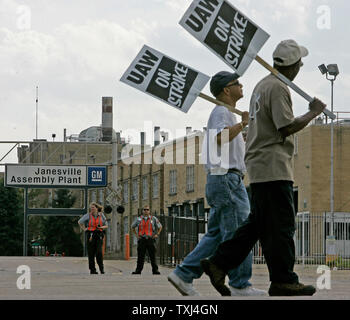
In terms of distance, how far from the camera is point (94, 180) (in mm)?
50094

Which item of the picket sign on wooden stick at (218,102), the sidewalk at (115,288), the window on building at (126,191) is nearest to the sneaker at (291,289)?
the sidewalk at (115,288)

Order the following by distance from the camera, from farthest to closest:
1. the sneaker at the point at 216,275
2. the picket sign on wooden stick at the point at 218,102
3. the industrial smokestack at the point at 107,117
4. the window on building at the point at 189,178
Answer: the industrial smokestack at the point at 107,117, the window on building at the point at 189,178, the picket sign on wooden stick at the point at 218,102, the sneaker at the point at 216,275

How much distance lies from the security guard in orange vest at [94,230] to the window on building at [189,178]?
142ft

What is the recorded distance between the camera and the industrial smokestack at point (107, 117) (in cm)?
7575

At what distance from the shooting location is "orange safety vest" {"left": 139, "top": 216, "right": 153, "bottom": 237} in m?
22.5

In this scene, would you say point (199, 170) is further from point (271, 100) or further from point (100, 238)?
point (271, 100)

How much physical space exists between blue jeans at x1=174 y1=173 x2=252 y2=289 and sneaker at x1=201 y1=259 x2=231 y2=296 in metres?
0.38

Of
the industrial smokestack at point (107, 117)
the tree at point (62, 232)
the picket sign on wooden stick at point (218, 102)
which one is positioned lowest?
the tree at point (62, 232)

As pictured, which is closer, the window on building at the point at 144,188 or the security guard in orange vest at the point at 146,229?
the security guard in orange vest at the point at 146,229

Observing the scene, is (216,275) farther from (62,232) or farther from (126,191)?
(62,232)

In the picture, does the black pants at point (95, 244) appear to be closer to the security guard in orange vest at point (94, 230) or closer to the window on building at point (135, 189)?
the security guard in orange vest at point (94, 230)

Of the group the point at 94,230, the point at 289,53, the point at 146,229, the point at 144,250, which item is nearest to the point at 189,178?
the point at 146,229

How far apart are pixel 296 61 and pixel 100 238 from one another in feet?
47.0
